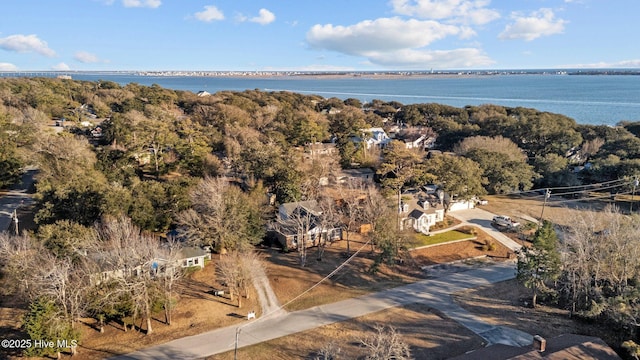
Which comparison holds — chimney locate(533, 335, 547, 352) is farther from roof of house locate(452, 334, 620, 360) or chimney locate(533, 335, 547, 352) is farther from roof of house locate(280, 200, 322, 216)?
roof of house locate(280, 200, 322, 216)

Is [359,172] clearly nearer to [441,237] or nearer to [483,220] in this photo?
[483,220]

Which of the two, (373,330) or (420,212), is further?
(420,212)

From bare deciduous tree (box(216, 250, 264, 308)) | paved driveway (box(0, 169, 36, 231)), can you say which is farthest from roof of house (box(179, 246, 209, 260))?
paved driveway (box(0, 169, 36, 231))

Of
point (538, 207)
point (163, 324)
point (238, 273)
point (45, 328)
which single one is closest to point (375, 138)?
point (538, 207)

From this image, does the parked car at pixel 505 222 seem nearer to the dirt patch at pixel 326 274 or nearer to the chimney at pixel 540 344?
the dirt patch at pixel 326 274

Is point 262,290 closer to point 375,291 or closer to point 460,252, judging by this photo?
point 375,291
